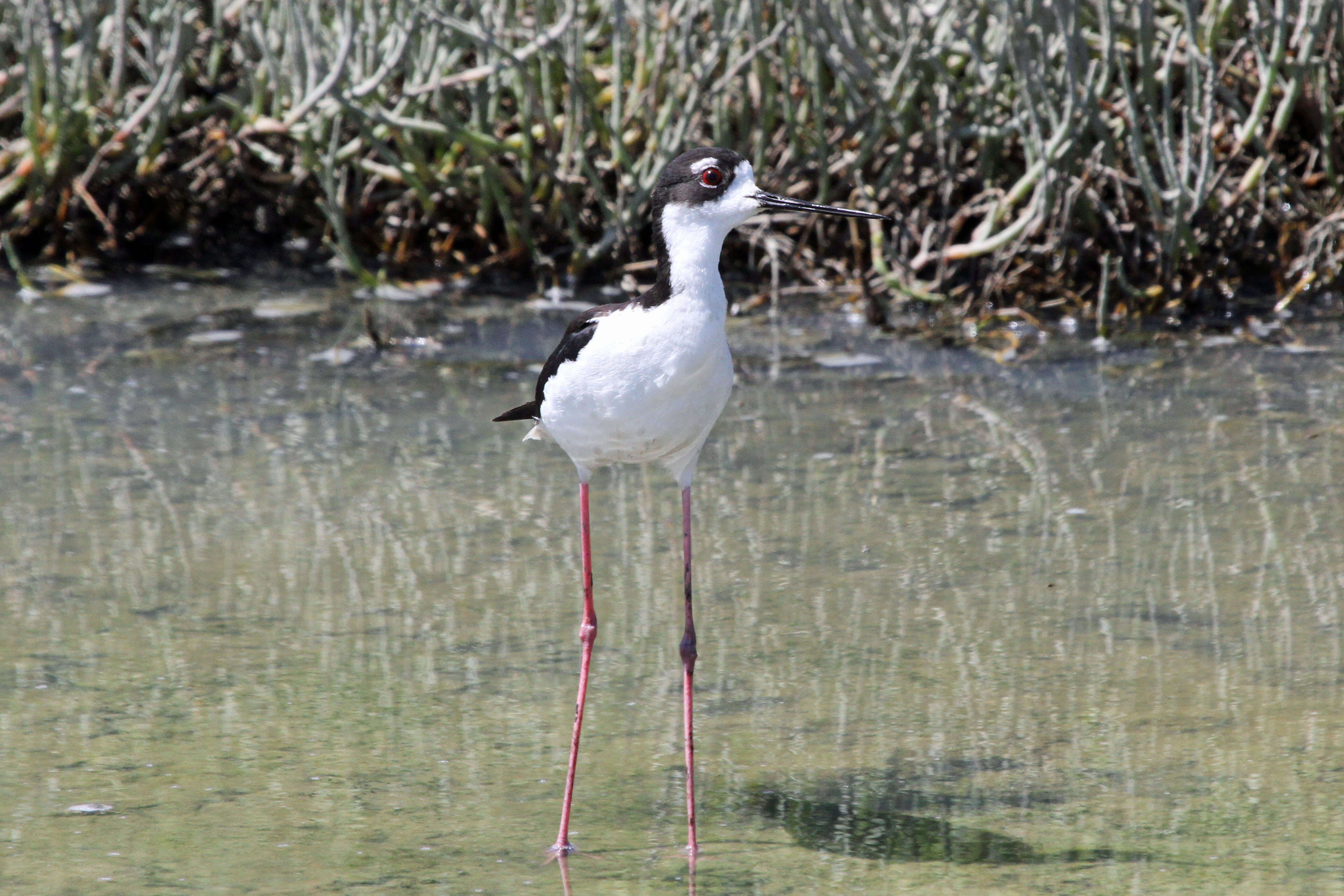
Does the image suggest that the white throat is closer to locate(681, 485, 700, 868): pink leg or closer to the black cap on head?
the black cap on head

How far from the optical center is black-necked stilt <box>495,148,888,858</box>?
9.87ft

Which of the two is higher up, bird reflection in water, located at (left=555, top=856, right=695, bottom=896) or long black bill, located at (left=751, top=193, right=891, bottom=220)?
long black bill, located at (left=751, top=193, right=891, bottom=220)

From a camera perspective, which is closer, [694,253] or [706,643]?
[694,253]

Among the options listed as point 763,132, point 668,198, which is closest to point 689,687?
point 668,198

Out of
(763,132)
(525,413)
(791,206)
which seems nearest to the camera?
(791,206)

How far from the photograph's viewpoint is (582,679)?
3.26 m

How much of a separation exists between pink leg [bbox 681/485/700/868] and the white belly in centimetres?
19

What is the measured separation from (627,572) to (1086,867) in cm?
181

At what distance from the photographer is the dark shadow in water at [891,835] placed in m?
2.92

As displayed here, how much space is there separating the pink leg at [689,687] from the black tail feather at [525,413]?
0.37m

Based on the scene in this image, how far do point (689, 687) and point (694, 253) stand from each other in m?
0.86

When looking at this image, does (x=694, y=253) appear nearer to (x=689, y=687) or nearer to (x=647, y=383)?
(x=647, y=383)

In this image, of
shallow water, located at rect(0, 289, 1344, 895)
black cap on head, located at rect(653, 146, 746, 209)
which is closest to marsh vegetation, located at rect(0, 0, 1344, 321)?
shallow water, located at rect(0, 289, 1344, 895)

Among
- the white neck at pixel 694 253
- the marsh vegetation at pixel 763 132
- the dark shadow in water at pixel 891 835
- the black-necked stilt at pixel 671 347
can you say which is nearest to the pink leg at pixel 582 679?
the black-necked stilt at pixel 671 347
